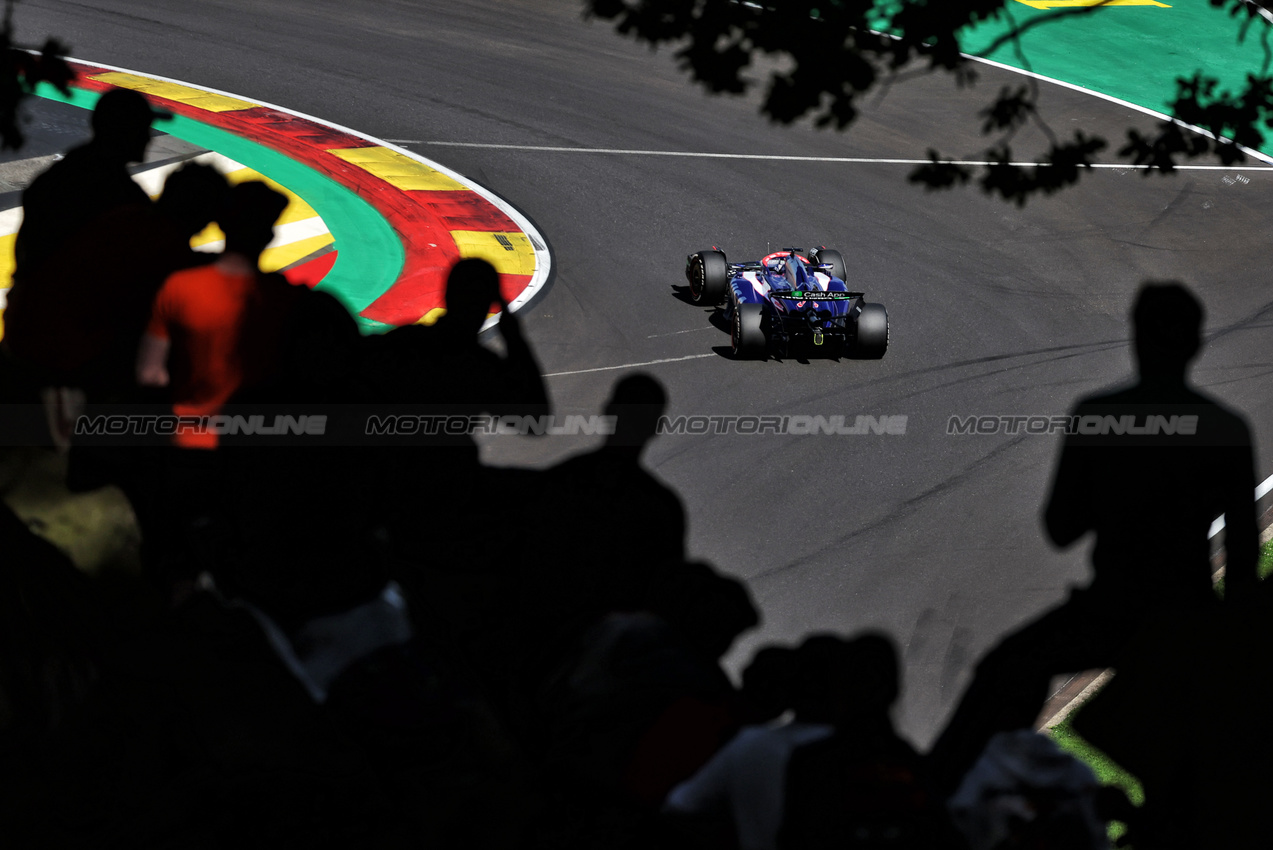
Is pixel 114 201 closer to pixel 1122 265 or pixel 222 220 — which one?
pixel 222 220

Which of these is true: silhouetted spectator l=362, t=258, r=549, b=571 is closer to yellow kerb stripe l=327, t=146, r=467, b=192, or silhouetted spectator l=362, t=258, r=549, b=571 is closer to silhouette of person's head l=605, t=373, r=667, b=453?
silhouette of person's head l=605, t=373, r=667, b=453

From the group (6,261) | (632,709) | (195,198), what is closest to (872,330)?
(195,198)

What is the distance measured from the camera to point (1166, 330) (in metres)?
4.64

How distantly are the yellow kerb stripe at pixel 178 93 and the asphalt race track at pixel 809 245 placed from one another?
0.50 metres

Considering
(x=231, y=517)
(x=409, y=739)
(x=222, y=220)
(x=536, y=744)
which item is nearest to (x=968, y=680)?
(x=536, y=744)

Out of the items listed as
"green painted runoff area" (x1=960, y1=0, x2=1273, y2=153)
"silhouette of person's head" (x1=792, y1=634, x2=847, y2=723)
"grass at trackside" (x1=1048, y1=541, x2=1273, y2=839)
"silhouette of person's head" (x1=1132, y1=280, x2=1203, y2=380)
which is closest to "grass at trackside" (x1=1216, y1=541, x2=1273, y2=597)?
"grass at trackside" (x1=1048, y1=541, x2=1273, y2=839)

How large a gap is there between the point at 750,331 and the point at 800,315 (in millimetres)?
474

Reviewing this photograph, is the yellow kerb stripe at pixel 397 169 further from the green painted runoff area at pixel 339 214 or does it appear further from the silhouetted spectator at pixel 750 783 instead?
the silhouetted spectator at pixel 750 783

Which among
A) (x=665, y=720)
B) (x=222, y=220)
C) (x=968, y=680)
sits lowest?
(x=968, y=680)

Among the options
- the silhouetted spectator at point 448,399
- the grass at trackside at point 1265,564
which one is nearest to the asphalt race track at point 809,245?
A: the grass at trackside at point 1265,564

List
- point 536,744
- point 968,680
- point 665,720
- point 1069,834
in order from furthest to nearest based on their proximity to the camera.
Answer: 1. point 968,680
2. point 536,744
3. point 665,720
4. point 1069,834

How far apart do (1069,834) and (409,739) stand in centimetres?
214

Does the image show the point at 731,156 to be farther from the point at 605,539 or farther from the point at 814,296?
the point at 605,539

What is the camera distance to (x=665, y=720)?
367 cm
